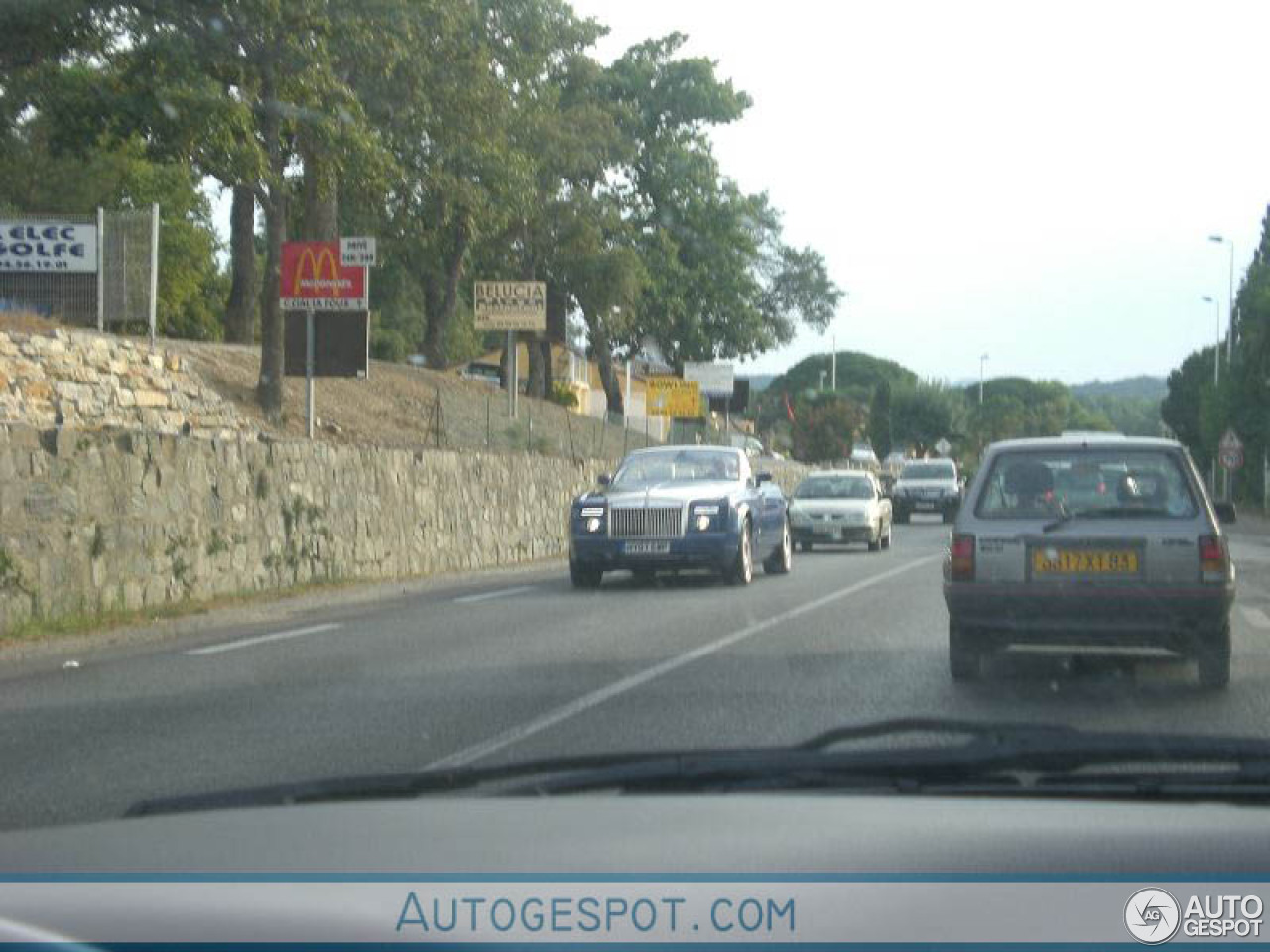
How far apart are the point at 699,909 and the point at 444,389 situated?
41474mm

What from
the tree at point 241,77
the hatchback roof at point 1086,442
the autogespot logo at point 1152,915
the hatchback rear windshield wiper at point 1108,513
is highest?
the tree at point 241,77

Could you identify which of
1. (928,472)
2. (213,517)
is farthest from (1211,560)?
(928,472)

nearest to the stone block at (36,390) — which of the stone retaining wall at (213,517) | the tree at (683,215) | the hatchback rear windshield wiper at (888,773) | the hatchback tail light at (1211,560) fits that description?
the stone retaining wall at (213,517)

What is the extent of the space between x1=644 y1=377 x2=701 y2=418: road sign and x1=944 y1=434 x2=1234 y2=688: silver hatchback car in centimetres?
4351

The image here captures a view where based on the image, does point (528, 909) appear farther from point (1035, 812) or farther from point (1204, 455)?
point (1204, 455)

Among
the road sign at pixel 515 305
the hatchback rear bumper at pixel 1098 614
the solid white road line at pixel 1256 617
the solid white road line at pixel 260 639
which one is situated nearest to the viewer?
the hatchback rear bumper at pixel 1098 614

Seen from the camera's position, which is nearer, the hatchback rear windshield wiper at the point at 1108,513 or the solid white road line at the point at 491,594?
the hatchback rear windshield wiper at the point at 1108,513

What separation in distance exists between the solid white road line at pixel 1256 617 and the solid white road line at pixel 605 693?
3851mm

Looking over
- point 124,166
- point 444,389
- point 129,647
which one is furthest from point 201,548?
point 124,166

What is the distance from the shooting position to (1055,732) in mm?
3758

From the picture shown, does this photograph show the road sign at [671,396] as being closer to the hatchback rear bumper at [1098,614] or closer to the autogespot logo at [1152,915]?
the hatchback rear bumper at [1098,614]

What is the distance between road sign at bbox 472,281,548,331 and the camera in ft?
122

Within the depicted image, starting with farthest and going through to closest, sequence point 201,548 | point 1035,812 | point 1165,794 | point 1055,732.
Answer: point 201,548 < point 1055,732 < point 1165,794 < point 1035,812

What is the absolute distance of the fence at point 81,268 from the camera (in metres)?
25.1
